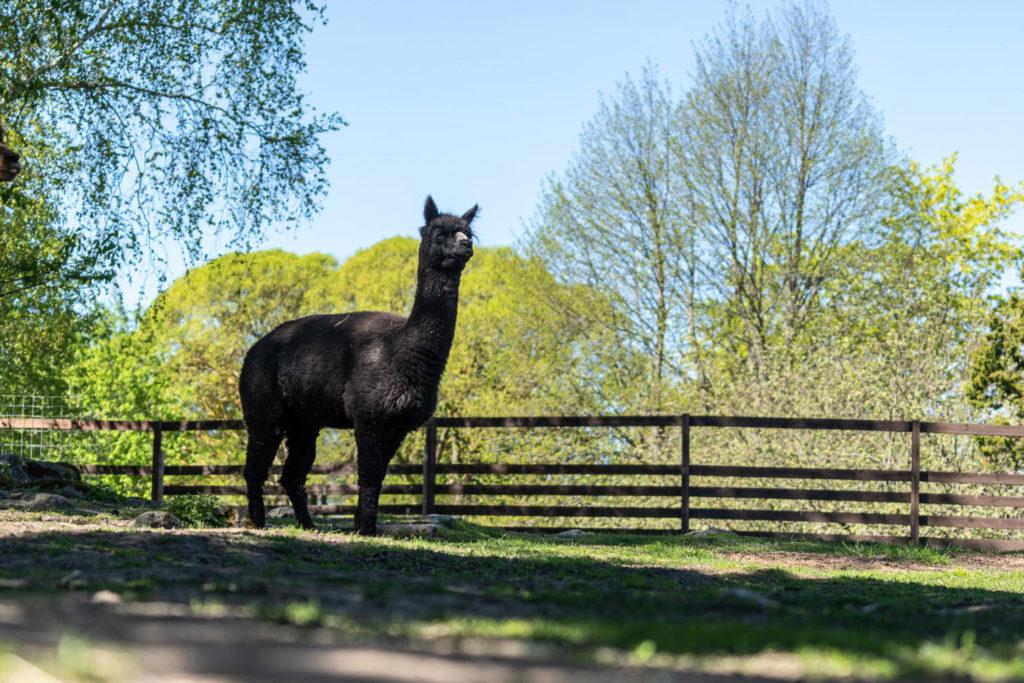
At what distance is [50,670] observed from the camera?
367cm

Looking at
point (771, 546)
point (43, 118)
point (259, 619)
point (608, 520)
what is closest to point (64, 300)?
point (43, 118)

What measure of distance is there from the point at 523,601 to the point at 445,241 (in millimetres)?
5636

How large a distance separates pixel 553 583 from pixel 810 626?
234 cm

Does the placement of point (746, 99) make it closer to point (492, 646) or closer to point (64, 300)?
point (64, 300)

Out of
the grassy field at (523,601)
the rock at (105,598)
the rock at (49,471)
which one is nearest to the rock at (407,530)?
the grassy field at (523,601)

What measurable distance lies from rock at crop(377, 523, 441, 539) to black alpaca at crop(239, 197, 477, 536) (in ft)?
1.43

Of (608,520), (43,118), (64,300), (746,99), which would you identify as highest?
(746,99)

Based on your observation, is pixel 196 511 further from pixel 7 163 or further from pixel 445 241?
pixel 7 163

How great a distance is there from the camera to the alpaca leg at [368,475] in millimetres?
11469

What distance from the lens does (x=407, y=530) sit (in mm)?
12297

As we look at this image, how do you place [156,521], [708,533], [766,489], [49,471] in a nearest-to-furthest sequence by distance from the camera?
[156,521], [708,533], [766,489], [49,471]

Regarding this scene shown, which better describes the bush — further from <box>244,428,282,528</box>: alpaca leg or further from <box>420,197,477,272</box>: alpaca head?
<box>420,197,477,272</box>: alpaca head

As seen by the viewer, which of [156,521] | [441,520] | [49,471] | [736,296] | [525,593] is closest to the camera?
[525,593]

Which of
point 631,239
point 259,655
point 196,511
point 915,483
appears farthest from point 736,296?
point 259,655
